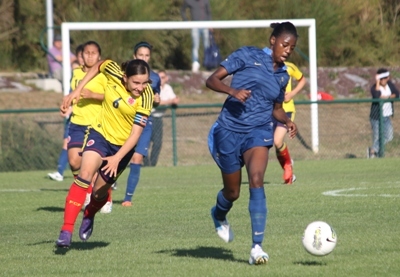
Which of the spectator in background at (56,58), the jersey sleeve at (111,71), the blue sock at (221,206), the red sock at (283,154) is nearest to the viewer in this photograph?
the blue sock at (221,206)

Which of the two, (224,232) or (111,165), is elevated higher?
(111,165)

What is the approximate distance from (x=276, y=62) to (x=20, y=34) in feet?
61.5

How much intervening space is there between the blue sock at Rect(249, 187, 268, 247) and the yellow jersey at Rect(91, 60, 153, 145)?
5.30ft

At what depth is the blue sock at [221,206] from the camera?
26.3ft

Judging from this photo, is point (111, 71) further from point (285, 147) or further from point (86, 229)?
point (285, 147)

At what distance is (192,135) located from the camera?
20.7m

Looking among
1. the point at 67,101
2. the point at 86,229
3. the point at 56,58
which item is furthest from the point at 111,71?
the point at 56,58

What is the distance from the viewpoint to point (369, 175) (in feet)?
51.6

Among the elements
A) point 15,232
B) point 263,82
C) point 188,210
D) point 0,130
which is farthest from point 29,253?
point 0,130

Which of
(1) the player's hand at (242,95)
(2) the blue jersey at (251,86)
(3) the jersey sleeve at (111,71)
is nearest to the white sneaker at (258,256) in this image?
(2) the blue jersey at (251,86)

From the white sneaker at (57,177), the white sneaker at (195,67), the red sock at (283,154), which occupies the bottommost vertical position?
the white sneaker at (57,177)

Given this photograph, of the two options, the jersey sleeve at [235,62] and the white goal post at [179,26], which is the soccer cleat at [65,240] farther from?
the white goal post at [179,26]

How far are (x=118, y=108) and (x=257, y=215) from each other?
6.50ft

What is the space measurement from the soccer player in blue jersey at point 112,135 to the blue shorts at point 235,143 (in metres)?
0.92
